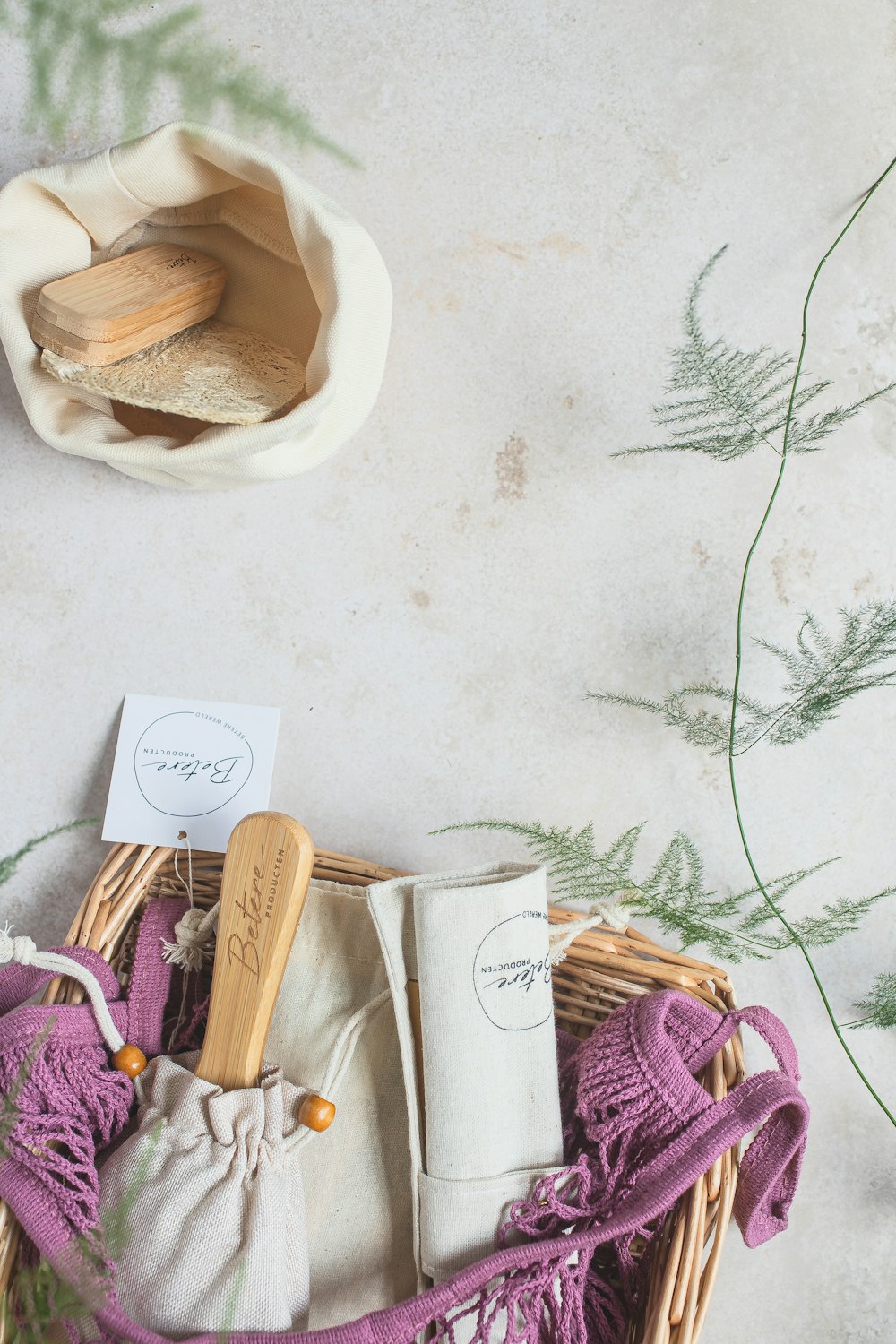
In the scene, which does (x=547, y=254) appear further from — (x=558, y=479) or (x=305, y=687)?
(x=305, y=687)

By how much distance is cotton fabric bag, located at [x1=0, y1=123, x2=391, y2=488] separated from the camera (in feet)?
2.37

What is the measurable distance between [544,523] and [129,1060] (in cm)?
56

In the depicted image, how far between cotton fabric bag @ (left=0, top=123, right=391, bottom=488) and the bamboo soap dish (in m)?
0.03

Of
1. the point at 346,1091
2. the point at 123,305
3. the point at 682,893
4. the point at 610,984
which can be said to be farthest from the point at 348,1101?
the point at 123,305

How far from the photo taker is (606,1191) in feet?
2.34

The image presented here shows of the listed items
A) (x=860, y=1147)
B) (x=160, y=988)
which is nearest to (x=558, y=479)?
(x=160, y=988)

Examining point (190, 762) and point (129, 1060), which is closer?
point (129, 1060)

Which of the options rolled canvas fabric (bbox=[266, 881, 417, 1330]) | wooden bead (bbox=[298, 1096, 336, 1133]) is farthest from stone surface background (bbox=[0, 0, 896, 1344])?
wooden bead (bbox=[298, 1096, 336, 1133])

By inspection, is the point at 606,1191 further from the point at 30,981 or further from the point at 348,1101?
the point at 30,981

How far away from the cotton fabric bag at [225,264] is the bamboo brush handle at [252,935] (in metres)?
0.28

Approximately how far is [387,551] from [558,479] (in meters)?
0.17

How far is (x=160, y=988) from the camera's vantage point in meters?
0.79

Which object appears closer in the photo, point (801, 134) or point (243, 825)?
point (243, 825)

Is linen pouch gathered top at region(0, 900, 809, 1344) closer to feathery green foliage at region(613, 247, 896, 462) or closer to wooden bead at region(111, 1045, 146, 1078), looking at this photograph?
wooden bead at region(111, 1045, 146, 1078)
